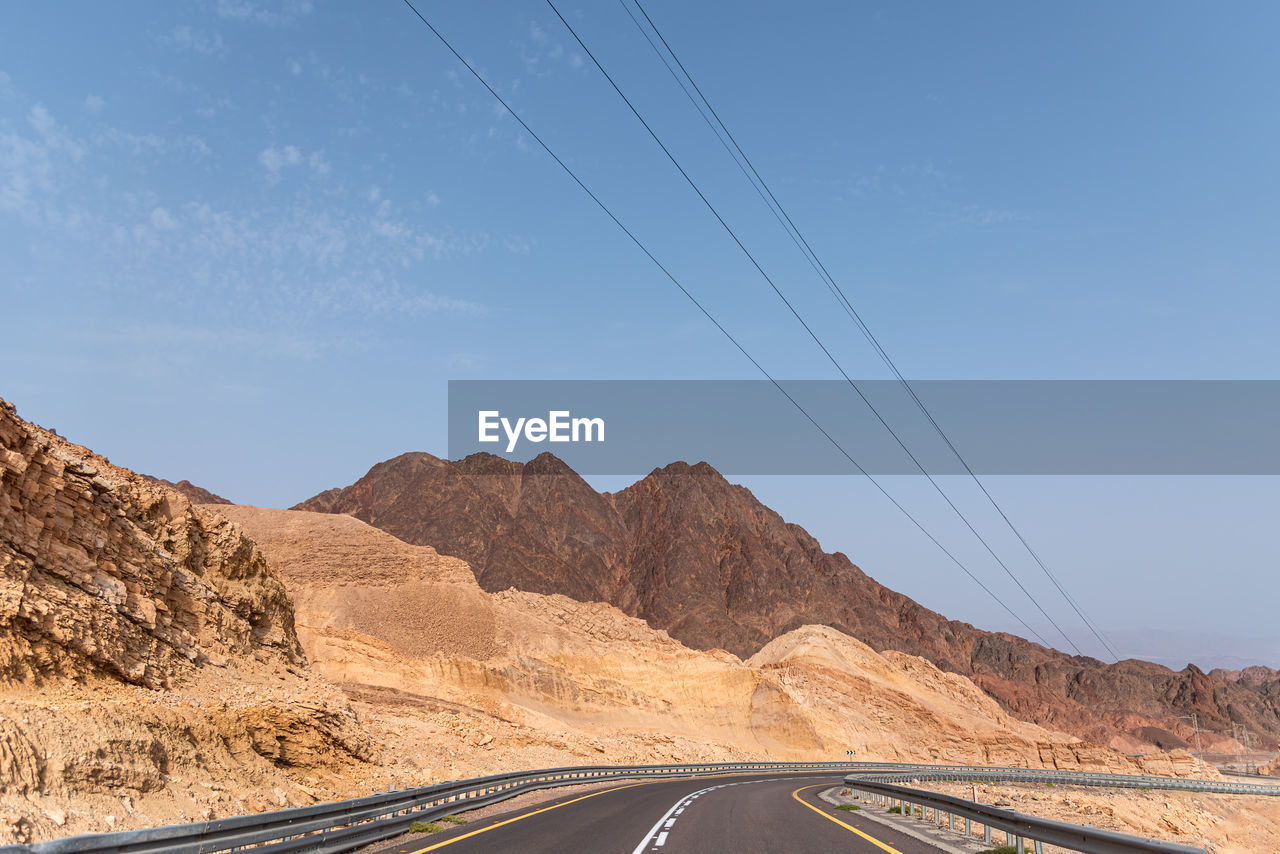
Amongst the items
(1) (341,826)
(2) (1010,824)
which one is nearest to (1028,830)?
(2) (1010,824)

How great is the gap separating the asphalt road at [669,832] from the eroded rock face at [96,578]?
373 inches

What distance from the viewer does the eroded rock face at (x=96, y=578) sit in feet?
62.0

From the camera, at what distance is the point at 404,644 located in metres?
81.9

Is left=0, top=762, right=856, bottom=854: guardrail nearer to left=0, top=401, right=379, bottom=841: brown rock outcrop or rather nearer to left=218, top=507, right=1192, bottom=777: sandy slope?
left=0, top=401, right=379, bottom=841: brown rock outcrop

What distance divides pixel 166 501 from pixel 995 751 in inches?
4093

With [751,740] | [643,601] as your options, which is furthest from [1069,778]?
[643,601]

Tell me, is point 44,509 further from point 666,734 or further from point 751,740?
point 751,740

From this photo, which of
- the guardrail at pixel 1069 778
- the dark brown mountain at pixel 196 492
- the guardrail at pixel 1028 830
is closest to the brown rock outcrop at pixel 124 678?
the guardrail at pixel 1028 830

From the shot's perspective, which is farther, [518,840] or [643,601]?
[643,601]

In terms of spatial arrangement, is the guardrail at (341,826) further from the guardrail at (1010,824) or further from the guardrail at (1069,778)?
the guardrail at (1069,778)

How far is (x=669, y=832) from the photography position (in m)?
16.6

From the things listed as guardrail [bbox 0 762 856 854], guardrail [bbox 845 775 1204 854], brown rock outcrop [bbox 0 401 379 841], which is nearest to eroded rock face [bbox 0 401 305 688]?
brown rock outcrop [bbox 0 401 379 841]

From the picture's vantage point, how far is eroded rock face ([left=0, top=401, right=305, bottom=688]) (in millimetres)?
18906

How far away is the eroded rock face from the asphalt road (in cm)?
947
